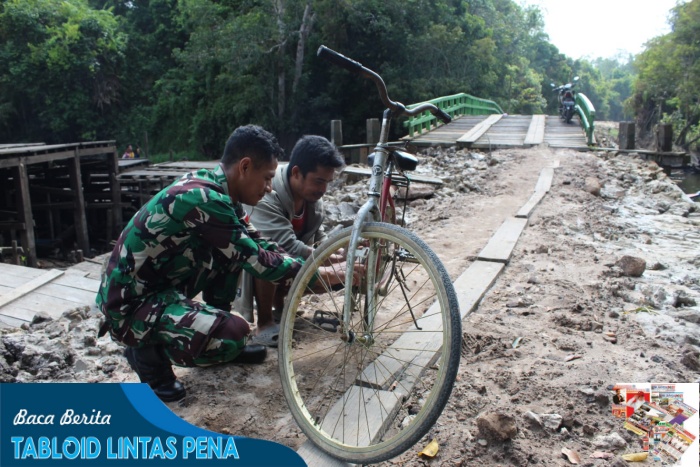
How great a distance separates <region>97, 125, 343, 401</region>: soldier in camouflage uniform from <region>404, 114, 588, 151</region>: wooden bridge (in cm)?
941

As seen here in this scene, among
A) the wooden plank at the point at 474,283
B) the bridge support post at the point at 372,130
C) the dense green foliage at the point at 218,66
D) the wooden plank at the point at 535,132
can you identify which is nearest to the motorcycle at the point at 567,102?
Result: the wooden plank at the point at 535,132

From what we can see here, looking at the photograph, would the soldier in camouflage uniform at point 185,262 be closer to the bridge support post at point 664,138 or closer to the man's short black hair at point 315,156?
the man's short black hair at point 315,156

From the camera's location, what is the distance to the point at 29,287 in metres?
5.20

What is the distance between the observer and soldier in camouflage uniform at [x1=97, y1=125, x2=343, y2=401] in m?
2.18

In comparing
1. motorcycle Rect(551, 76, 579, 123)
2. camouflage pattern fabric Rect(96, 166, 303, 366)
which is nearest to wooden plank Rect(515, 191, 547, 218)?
camouflage pattern fabric Rect(96, 166, 303, 366)

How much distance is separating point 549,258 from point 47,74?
26452mm

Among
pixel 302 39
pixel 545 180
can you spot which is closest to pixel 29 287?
pixel 545 180

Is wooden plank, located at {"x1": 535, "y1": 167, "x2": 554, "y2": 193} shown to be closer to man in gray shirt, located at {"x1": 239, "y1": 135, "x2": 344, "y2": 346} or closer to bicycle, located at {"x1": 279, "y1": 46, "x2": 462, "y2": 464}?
man in gray shirt, located at {"x1": 239, "y1": 135, "x2": 344, "y2": 346}

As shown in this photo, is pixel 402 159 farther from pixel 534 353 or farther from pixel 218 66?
pixel 218 66

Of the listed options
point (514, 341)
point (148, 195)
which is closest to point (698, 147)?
point (148, 195)

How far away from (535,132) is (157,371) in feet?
40.5

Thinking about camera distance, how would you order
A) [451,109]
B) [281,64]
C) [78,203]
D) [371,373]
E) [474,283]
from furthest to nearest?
[281,64]
[451,109]
[78,203]
[474,283]
[371,373]

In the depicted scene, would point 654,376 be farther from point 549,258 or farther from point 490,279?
point 549,258

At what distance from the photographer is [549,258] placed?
4.37 m
